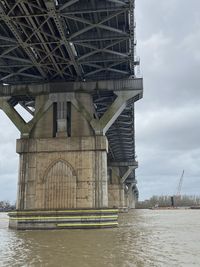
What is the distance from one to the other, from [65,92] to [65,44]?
715 centimetres

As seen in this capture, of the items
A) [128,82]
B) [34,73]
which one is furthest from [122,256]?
[34,73]

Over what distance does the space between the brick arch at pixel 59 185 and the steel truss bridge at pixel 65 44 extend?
7653mm

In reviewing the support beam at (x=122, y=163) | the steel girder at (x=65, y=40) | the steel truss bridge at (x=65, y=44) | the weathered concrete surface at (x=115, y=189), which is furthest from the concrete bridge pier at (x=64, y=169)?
the weathered concrete surface at (x=115, y=189)

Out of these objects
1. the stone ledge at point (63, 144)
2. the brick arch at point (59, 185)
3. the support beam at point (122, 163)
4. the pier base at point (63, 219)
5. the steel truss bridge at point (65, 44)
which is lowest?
the pier base at point (63, 219)

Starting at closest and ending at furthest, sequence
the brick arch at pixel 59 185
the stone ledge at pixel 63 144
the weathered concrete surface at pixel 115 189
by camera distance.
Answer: the brick arch at pixel 59 185, the stone ledge at pixel 63 144, the weathered concrete surface at pixel 115 189

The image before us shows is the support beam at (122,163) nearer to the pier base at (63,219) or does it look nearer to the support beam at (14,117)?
the support beam at (14,117)

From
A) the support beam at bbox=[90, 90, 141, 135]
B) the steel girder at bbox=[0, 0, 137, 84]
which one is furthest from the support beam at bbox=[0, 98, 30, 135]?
the support beam at bbox=[90, 90, 141, 135]

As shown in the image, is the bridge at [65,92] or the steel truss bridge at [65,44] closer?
the steel truss bridge at [65,44]

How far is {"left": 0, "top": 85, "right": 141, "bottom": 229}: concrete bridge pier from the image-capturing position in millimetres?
29578

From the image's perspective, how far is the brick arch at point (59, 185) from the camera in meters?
31.4

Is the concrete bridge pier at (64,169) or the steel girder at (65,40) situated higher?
the steel girder at (65,40)

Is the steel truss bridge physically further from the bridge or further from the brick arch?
the brick arch

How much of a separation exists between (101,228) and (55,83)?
13574 millimetres

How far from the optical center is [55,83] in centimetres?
3506
